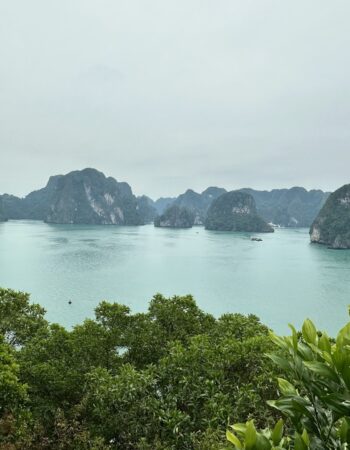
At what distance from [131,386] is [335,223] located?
121 m

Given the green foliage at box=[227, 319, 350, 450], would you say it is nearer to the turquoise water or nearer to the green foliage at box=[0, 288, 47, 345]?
the green foliage at box=[0, 288, 47, 345]

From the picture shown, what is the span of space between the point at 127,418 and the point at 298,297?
131 ft

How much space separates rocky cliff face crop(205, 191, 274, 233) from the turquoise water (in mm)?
Result: 97900

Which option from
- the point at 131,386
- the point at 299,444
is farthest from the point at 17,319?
the point at 299,444

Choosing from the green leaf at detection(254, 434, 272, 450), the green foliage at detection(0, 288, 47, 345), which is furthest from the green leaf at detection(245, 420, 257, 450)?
the green foliage at detection(0, 288, 47, 345)

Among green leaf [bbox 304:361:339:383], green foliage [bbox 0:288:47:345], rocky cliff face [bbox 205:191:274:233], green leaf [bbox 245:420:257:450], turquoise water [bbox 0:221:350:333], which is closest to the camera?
green leaf [bbox 245:420:257:450]

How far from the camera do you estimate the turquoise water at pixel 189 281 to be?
129 ft

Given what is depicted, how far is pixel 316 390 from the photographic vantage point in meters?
2.56

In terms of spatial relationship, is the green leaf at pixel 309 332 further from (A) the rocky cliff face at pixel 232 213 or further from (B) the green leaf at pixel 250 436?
(A) the rocky cliff face at pixel 232 213

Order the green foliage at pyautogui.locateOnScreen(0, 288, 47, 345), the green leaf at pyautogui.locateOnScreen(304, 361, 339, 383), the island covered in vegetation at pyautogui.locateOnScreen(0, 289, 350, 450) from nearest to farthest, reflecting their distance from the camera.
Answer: the green leaf at pyautogui.locateOnScreen(304, 361, 339, 383)
the island covered in vegetation at pyautogui.locateOnScreen(0, 289, 350, 450)
the green foliage at pyautogui.locateOnScreen(0, 288, 47, 345)

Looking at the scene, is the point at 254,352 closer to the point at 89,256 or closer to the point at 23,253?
the point at 89,256

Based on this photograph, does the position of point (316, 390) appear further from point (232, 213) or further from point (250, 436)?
point (232, 213)

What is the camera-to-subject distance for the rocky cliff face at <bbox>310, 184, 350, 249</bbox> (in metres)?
111

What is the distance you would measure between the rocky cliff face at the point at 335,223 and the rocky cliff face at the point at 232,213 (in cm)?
5467
